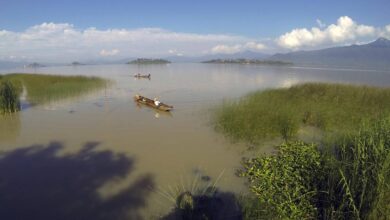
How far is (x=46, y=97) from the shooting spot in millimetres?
21391

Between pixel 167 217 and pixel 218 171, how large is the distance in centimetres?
279

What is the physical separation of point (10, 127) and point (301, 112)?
1293 centimetres

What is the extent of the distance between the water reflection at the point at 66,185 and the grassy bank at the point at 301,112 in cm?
498

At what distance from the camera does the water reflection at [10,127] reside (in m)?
12.2

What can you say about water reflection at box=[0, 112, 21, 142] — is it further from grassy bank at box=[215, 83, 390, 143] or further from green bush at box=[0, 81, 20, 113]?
grassy bank at box=[215, 83, 390, 143]

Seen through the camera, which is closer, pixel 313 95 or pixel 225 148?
pixel 225 148

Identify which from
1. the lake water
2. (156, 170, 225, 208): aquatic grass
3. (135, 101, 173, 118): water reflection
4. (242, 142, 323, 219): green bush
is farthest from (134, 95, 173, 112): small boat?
(242, 142, 323, 219): green bush

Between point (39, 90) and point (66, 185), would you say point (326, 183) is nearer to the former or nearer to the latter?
point (66, 185)

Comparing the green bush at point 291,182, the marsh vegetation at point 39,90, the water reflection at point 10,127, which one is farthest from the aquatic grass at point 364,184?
the marsh vegetation at point 39,90

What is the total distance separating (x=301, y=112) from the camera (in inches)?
546

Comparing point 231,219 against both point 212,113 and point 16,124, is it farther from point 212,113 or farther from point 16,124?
point 16,124

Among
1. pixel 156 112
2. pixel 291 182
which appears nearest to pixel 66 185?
pixel 291 182

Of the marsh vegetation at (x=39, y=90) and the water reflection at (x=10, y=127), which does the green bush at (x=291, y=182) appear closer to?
the water reflection at (x=10, y=127)

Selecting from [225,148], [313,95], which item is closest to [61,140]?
[225,148]
